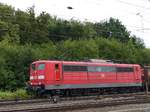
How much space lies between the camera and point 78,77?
36.9 m

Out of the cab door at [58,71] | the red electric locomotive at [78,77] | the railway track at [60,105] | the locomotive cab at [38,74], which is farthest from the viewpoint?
the cab door at [58,71]

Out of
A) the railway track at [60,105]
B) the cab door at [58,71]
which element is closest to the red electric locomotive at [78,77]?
the cab door at [58,71]

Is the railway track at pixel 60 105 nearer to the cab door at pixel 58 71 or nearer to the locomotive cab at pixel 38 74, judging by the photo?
the locomotive cab at pixel 38 74

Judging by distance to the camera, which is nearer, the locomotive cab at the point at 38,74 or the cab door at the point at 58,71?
the locomotive cab at the point at 38,74

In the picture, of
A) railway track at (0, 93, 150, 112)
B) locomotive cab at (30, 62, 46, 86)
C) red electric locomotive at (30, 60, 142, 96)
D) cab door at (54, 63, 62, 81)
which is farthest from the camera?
cab door at (54, 63, 62, 81)

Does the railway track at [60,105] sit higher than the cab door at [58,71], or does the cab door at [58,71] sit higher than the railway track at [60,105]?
the cab door at [58,71]

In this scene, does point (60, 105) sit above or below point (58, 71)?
below

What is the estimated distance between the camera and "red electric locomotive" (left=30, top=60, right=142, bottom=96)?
114ft

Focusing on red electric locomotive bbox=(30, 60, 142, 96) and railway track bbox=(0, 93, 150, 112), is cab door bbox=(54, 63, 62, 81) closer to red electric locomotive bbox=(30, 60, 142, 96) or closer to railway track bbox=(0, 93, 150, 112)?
red electric locomotive bbox=(30, 60, 142, 96)

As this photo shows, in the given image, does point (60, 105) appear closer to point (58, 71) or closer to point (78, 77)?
point (58, 71)

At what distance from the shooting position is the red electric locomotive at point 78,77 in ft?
114

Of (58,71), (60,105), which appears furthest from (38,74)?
(60,105)

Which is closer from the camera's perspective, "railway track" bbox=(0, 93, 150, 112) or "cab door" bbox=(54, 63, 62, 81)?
"railway track" bbox=(0, 93, 150, 112)

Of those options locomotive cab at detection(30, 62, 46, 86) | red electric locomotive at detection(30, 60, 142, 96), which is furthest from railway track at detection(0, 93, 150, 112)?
locomotive cab at detection(30, 62, 46, 86)
